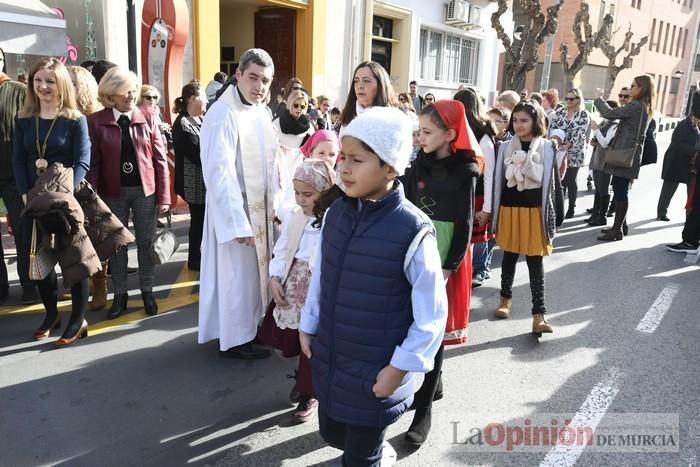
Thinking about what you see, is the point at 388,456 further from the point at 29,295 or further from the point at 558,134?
the point at 558,134

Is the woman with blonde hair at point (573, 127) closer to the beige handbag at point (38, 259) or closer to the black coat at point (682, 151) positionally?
the black coat at point (682, 151)

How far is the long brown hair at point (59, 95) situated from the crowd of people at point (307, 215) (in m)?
0.01

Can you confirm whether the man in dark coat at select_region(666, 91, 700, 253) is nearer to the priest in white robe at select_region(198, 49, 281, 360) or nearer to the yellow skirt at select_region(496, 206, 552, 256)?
the yellow skirt at select_region(496, 206, 552, 256)

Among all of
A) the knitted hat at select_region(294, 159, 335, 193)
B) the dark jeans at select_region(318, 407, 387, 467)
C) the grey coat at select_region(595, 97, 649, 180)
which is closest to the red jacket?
the knitted hat at select_region(294, 159, 335, 193)

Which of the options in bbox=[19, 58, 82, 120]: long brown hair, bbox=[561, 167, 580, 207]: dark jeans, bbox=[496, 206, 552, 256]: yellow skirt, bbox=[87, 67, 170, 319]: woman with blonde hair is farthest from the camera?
bbox=[561, 167, 580, 207]: dark jeans

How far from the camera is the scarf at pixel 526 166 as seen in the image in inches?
165

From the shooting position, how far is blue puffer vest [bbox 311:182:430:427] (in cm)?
198

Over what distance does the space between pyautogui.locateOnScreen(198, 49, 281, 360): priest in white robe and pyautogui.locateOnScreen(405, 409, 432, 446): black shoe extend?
133 centimetres

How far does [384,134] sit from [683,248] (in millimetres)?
6629

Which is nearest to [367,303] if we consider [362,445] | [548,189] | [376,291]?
[376,291]

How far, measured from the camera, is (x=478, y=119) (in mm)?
4195

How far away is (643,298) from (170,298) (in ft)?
15.0

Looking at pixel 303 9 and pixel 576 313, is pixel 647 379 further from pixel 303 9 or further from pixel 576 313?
pixel 303 9

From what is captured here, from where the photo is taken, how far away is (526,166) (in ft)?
13.8
